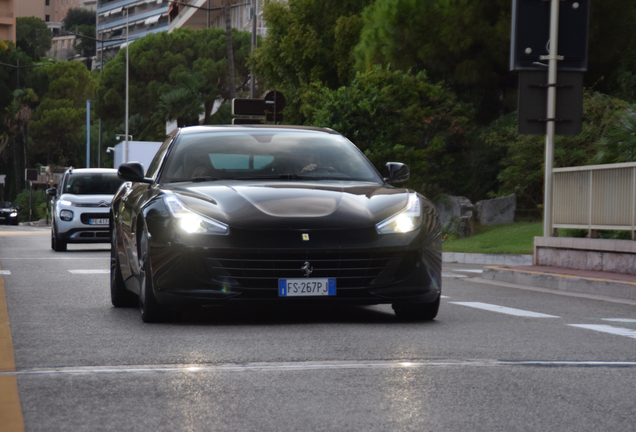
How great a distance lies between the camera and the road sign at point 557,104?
51.1 ft

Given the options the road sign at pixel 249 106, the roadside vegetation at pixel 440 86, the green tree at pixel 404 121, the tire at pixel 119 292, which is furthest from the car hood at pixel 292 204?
the green tree at pixel 404 121

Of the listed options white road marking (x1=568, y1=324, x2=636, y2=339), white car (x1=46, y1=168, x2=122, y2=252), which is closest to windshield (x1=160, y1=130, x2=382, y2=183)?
white road marking (x1=568, y1=324, x2=636, y2=339)

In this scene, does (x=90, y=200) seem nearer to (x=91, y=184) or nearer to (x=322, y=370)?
(x=91, y=184)

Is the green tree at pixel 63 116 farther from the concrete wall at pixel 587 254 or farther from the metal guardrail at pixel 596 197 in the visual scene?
the metal guardrail at pixel 596 197

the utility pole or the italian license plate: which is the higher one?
the utility pole

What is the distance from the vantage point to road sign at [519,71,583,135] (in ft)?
51.1

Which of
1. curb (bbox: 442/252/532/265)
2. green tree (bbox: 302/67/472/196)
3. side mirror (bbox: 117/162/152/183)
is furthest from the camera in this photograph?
green tree (bbox: 302/67/472/196)

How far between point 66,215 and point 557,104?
993 cm

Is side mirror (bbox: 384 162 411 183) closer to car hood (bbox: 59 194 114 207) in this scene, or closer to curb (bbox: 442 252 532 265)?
curb (bbox: 442 252 532 265)

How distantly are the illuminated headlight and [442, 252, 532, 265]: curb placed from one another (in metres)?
7.17

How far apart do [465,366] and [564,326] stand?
2.40 m

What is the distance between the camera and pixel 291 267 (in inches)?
300

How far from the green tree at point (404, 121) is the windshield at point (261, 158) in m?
18.5

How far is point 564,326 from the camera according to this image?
813 centimetres
